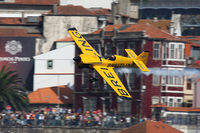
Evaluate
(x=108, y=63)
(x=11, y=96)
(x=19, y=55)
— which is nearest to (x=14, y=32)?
(x=19, y=55)

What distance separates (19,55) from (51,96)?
16.3 metres

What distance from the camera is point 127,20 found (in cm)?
9138

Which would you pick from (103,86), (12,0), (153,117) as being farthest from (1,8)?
(153,117)

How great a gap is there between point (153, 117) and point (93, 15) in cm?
3100

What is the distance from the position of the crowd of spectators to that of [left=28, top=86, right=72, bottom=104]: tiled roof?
15.6 meters

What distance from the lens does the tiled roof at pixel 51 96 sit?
71688 millimetres

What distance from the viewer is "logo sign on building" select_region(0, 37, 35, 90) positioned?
8631 centimetres

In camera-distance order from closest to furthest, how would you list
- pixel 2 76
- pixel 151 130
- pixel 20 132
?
pixel 151 130 → pixel 20 132 → pixel 2 76

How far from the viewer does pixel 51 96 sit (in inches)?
2899

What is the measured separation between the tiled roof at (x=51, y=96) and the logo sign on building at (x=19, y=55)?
36.4ft

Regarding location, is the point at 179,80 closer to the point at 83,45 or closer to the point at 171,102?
the point at 171,102

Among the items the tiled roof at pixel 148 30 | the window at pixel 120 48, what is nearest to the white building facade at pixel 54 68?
the tiled roof at pixel 148 30

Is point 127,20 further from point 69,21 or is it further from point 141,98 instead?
point 141,98

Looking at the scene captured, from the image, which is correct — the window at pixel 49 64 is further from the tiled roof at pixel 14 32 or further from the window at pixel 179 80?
the window at pixel 179 80
